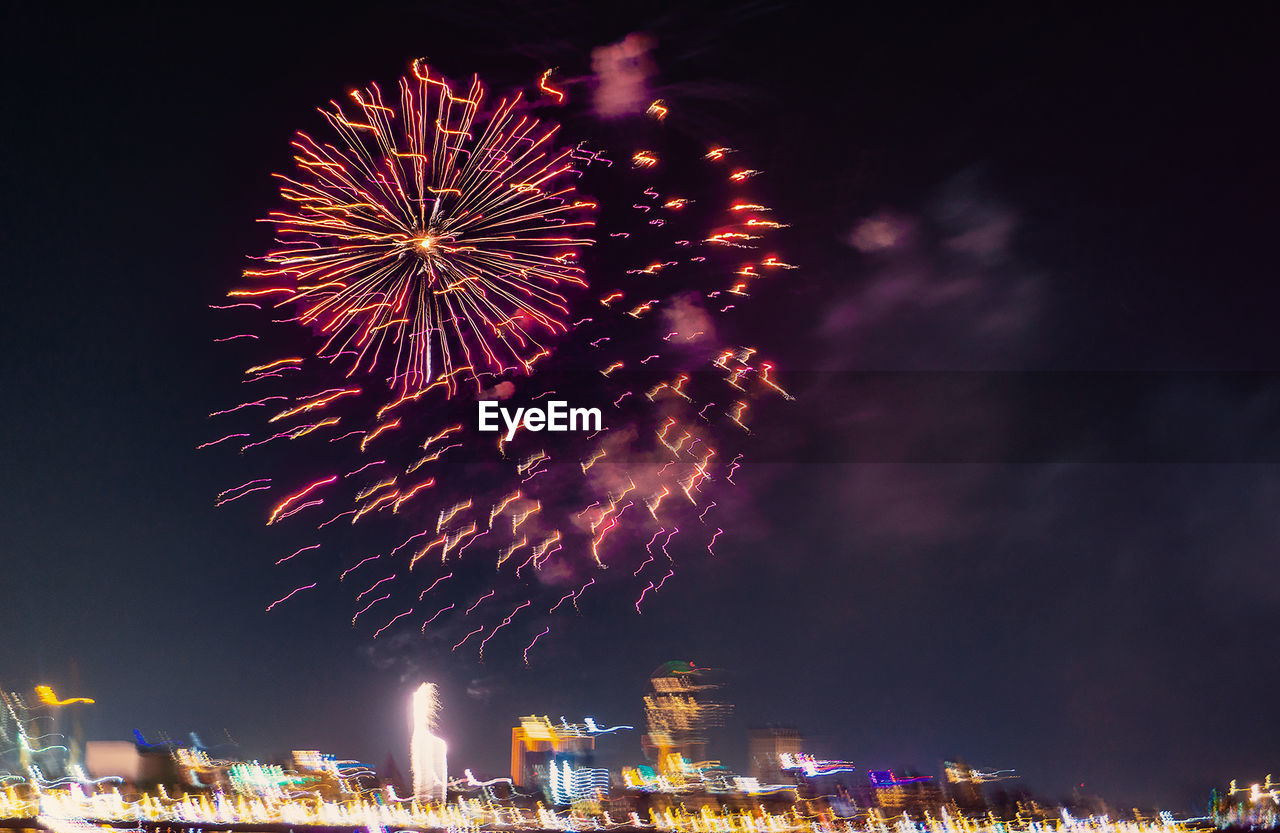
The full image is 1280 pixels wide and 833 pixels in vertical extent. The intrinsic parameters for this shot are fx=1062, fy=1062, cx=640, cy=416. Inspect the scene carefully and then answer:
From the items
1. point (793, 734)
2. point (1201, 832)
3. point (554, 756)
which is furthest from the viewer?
point (793, 734)

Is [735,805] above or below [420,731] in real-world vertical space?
below

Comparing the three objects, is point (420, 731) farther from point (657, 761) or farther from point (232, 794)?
point (657, 761)

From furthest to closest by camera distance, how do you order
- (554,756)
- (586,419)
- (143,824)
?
(554,756), (143,824), (586,419)

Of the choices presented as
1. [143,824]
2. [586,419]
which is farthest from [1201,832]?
[586,419]

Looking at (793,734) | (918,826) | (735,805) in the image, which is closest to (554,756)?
(735,805)

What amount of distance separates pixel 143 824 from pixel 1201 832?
385 feet

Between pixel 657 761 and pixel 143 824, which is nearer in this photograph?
pixel 143 824

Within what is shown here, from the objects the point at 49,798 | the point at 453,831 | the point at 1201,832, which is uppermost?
the point at 49,798

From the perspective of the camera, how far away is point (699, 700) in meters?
157

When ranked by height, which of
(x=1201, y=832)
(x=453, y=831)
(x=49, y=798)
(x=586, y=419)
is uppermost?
(x=586, y=419)

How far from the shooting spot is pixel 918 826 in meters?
129

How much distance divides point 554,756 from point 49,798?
70.6m

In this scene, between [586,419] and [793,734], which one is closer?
[586,419]

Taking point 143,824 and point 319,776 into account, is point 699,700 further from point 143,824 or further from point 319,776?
point 143,824
